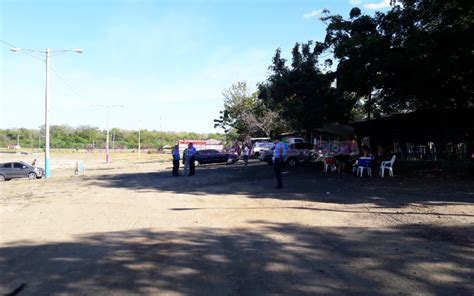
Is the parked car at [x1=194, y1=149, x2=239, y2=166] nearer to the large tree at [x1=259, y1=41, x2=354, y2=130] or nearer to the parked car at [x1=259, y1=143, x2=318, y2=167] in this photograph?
the parked car at [x1=259, y1=143, x2=318, y2=167]

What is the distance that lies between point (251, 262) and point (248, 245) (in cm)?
106

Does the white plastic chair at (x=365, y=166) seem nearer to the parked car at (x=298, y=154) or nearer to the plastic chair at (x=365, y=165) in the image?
the plastic chair at (x=365, y=165)

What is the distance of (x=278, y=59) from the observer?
95.1ft

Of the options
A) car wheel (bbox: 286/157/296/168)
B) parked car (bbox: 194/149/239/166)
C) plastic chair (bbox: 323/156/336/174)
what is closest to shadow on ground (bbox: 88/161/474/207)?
plastic chair (bbox: 323/156/336/174)

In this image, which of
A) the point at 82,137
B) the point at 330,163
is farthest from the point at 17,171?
the point at 82,137

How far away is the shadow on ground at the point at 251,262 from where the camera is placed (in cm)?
545

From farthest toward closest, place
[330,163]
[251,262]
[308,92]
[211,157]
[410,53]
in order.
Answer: [211,157], [308,92], [330,163], [410,53], [251,262]

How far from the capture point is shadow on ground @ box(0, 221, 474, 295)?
5445mm

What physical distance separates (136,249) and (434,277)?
4.43m

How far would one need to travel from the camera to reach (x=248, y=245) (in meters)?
7.59

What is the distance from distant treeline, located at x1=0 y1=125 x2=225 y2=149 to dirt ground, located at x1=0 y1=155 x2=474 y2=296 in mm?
118167

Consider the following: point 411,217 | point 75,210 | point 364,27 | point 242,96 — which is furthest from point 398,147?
point 242,96

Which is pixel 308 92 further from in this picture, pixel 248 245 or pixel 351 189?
pixel 248 245

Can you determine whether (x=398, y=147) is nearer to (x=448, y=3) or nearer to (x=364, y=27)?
(x=364, y=27)
